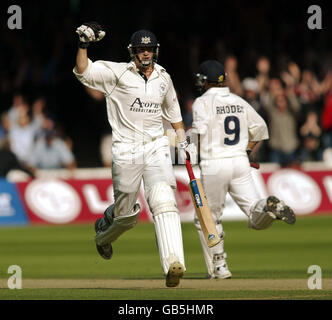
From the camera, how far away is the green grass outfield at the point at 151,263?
927 cm

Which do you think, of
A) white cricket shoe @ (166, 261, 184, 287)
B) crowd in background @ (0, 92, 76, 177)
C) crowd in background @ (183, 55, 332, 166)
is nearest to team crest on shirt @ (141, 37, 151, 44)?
white cricket shoe @ (166, 261, 184, 287)

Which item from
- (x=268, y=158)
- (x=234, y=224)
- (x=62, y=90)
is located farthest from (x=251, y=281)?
(x=62, y=90)

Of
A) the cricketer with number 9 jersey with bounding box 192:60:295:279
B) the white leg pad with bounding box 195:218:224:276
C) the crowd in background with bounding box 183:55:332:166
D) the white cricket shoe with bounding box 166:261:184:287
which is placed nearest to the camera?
the white cricket shoe with bounding box 166:261:184:287

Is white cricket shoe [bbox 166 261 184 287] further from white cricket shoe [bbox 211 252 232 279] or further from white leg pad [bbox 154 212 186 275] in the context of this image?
white cricket shoe [bbox 211 252 232 279]

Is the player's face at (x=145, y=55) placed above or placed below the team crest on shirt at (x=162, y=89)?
above

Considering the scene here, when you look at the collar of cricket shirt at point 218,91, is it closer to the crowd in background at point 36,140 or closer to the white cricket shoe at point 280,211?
the white cricket shoe at point 280,211

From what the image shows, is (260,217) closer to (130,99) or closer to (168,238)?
(168,238)

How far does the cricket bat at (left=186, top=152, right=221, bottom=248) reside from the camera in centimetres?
953

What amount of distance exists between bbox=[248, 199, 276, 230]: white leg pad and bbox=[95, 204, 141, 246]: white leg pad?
1360mm

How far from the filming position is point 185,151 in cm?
982

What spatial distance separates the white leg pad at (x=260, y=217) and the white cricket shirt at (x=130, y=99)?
1453mm

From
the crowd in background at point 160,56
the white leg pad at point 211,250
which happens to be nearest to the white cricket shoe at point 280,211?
the white leg pad at point 211,250

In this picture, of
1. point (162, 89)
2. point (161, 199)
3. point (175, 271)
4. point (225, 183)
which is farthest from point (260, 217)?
point (175, 271)

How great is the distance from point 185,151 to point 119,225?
0.94m
